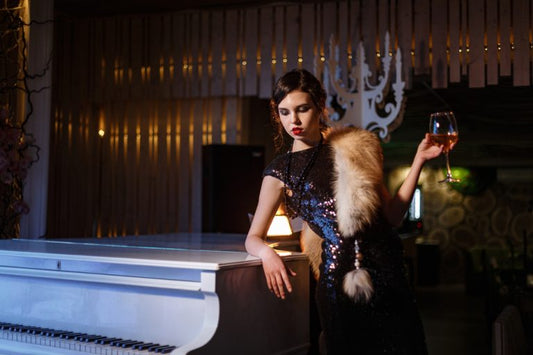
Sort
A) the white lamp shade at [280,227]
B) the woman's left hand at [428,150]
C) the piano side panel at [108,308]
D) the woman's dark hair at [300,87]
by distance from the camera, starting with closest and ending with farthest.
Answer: the woman's left hand at [428,150] < the woman's dark hair at [300,87] < the piano side panel at [108,308] < the white lamp shade at [280,227]

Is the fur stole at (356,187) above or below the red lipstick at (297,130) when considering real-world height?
below

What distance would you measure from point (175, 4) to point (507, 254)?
699 cm

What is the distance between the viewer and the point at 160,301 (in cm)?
244

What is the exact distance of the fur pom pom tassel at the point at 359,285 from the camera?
1978mm

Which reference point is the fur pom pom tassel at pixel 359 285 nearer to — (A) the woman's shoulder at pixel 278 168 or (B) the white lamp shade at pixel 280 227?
(A) the woman's shoulder at pixel 278 168

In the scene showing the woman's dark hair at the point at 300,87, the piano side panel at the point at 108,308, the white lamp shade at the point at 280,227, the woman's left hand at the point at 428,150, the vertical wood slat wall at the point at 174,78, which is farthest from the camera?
the vertical wood slat wall at the point at 174,78

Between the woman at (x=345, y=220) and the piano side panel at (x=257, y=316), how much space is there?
0.15 metres

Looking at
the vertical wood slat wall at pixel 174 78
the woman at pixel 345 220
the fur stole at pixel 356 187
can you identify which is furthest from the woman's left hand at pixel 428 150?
the vertical wood slat wall at pixel 174 78

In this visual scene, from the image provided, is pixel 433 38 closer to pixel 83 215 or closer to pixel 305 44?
pixel 305 44

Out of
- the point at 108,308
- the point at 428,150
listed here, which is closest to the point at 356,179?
the point at 428,150

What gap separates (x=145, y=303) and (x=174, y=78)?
601 cm

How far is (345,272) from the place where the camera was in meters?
2.05

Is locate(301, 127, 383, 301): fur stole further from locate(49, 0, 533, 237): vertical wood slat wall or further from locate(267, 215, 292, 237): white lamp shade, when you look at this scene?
locate(49, 0, 533, 237): vertical wood slat wall

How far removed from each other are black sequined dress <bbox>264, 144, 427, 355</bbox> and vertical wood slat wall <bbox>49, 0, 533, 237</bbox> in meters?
5.05
